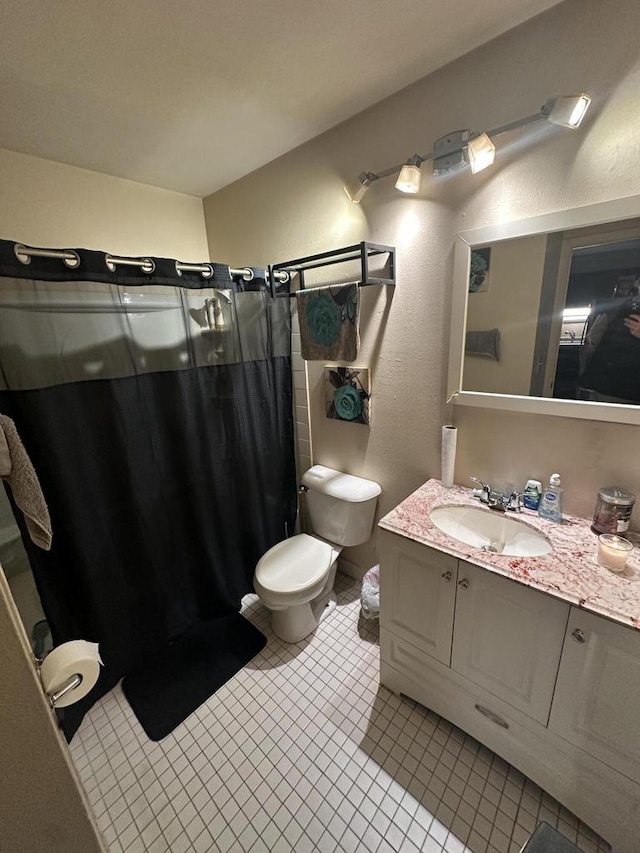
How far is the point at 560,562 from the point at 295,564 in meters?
1.14

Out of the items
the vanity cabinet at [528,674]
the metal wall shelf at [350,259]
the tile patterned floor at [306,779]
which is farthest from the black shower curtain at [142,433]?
the vanity cabinet at [528,674]

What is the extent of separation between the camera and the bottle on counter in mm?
1304

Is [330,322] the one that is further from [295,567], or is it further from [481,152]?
[295,567]

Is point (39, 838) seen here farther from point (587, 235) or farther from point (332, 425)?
point (587, 235)

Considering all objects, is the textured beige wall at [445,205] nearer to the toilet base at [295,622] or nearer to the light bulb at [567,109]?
the light bulb at [567,109]

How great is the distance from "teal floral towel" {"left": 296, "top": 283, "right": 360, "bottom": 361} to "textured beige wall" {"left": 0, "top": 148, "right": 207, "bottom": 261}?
97cm

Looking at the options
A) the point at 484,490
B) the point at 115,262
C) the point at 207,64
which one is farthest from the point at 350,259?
the point at 484,490

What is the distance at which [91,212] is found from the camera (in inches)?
68.5

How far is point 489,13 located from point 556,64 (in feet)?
0.80

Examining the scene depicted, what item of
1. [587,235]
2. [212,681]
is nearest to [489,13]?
[587,235]

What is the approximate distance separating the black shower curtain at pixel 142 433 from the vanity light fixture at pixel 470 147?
824 millimetres

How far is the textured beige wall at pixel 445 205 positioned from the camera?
100 cm

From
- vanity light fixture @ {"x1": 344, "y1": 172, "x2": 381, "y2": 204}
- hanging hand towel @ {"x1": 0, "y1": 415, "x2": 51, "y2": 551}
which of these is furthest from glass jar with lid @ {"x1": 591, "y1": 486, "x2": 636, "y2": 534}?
hanging hand towel @ {"x1": 0, "y1": 415, "x2": 51, "y2": 551}

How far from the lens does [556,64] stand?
3.38 feet
